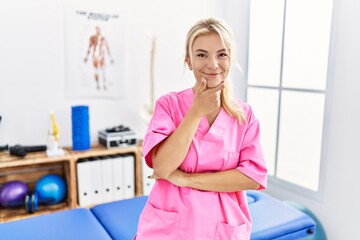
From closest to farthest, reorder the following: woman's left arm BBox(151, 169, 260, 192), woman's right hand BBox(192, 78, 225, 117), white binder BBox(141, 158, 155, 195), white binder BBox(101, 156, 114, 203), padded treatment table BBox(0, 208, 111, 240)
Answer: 1. woman's right hand BBox(192, 78, 225, 117)
2. woman's left arm BBox(151, 169, 260, 192)
3. padded treatment table BBox(0, 208, 111, 240)
4. white binder BBox(101, 156, 114, 203)
5. white binder BBox(141, 158, 155, 195)

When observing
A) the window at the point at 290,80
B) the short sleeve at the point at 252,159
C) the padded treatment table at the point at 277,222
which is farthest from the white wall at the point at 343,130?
the short sleeve at the point at 252,159

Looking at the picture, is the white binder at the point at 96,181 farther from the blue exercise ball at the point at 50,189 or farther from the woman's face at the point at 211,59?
the woman's face at the point at 211,59

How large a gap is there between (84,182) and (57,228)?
0.85 m

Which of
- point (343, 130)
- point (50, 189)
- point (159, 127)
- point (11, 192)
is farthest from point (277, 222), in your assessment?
point (11, 192)

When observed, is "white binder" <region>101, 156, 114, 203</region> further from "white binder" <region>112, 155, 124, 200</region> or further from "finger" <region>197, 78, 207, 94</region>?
"finger" <region>197, 78, 207, 94</region>

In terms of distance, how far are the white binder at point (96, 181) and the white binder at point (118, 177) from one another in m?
0.11

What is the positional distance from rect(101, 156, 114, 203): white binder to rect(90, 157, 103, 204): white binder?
0.08ft

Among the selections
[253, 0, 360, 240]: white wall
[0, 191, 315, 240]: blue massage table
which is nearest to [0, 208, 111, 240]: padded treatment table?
[0, 191, 315, 240]: blue massage table

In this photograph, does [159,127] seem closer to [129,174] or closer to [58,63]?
[129,174]

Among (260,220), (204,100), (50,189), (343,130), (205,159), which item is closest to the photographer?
(204,100)

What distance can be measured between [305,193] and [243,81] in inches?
45.9

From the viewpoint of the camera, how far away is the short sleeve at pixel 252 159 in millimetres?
1027

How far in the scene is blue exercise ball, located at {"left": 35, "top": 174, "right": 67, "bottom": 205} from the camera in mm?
2272

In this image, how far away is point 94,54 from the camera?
263cm
